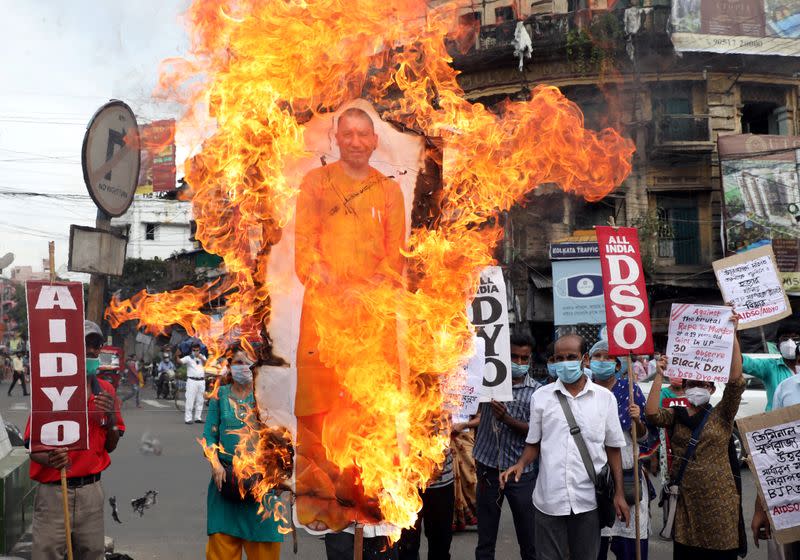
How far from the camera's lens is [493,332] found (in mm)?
6691

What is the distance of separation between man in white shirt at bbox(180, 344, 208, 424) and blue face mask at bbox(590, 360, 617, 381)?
12.5m

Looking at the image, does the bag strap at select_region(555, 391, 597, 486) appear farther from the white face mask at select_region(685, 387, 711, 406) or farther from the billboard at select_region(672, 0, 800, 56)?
the billboard at select_region(672, 0, 800, 56)

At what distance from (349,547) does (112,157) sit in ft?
12.9

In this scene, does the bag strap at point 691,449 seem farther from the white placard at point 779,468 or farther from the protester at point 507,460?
the protester at point 507,460

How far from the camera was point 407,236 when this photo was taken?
12.5ft

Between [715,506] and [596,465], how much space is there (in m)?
0.91

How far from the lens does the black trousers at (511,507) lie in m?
6.07

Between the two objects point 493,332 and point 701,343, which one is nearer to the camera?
point 701,343

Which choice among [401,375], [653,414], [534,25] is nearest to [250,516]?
[401,375]

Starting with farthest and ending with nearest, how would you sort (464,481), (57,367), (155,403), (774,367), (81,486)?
(155,403)
(464,481)
(774,367)
(81,486)
(57,367)

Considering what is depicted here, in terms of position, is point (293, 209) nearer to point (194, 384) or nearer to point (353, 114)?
point (353, 114)

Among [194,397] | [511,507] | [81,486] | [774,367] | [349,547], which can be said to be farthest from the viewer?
[194,397]

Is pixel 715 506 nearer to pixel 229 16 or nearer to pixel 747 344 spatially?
pixel 229 16

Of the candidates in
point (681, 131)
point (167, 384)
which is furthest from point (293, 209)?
point (167, 384)
